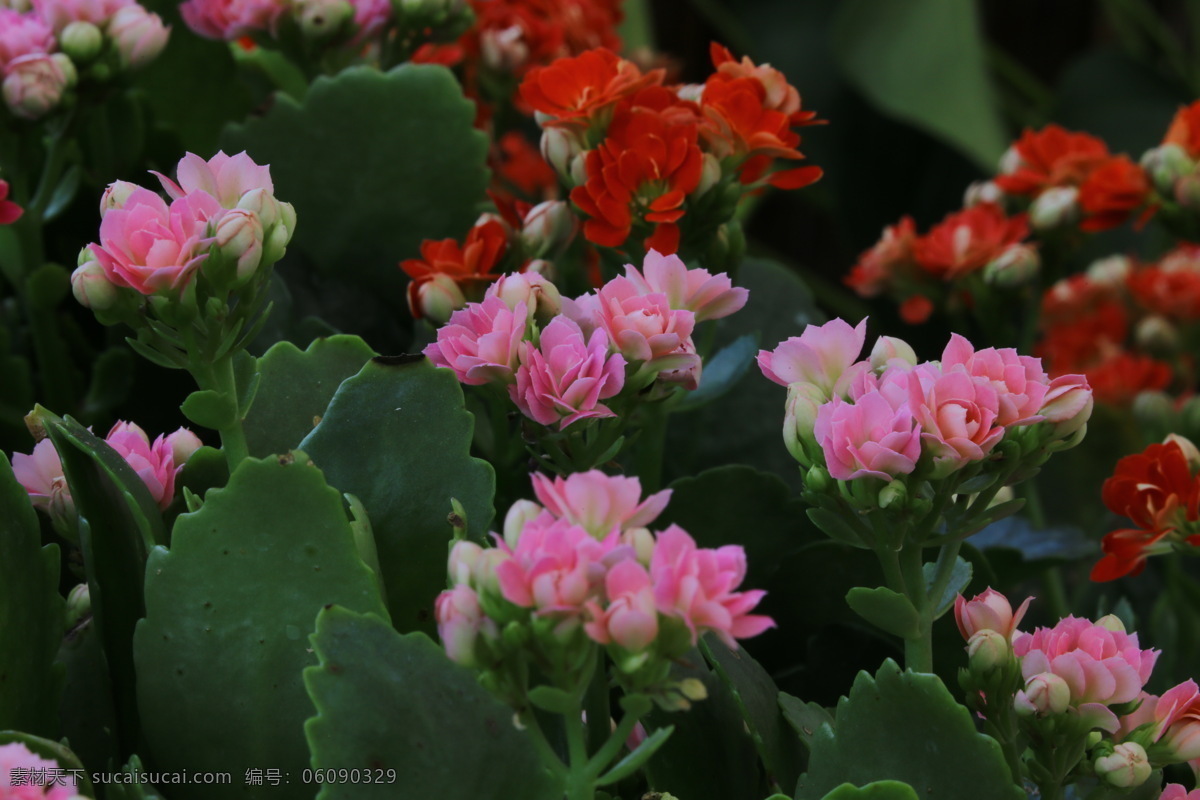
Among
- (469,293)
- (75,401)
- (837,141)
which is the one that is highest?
(469,293)

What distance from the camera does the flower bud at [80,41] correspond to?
0.44m

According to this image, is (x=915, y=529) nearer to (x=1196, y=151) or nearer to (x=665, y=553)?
(x=665, y=553)

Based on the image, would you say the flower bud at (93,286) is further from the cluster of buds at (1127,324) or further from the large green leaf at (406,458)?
the cluster of buds at (1127,324)

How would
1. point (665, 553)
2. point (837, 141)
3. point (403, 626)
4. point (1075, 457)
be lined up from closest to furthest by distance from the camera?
1. point (665, 553)
2. point (403, 626)
3. point (1075, 457)
4. point (837, 141)

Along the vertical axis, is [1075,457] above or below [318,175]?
below

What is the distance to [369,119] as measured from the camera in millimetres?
461

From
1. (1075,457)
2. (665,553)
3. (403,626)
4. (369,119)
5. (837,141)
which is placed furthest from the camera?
(837,141)

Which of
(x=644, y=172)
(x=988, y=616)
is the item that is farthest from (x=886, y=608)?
(x=644, y=172)

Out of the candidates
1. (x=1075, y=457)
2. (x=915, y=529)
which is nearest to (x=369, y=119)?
(x=915, y=529)

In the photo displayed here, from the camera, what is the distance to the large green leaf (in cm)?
32

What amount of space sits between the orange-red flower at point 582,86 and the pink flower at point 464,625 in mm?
195

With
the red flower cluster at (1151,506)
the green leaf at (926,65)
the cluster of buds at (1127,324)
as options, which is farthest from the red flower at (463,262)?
the green leaf at (926,65)

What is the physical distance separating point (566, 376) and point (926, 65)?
858 mm

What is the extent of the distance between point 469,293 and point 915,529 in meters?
0.17
